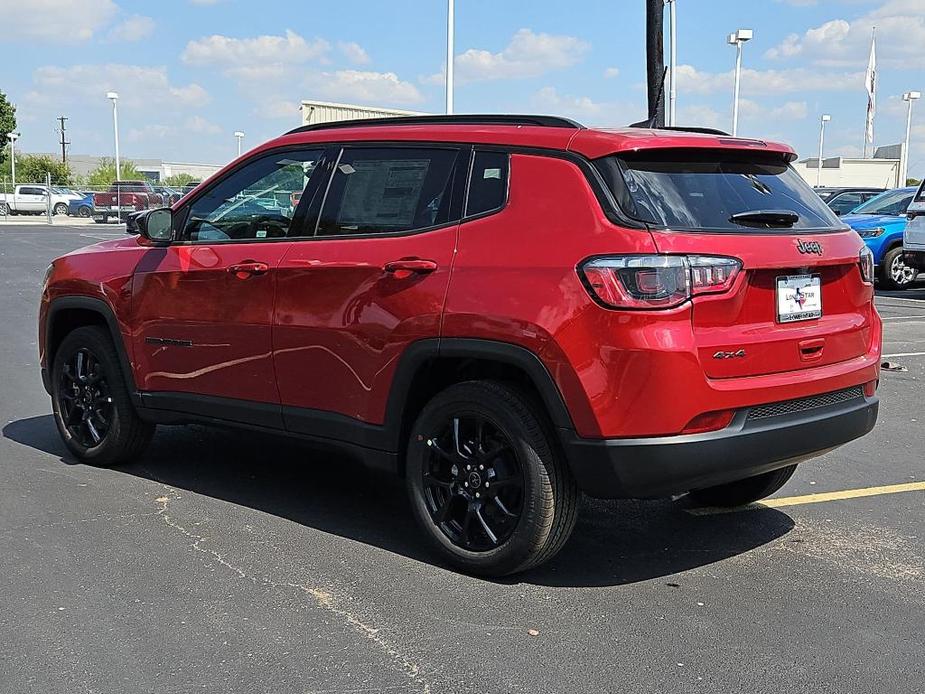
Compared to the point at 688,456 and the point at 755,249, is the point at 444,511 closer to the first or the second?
the point at 688,456

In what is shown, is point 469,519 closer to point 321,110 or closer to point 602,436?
point 602,436

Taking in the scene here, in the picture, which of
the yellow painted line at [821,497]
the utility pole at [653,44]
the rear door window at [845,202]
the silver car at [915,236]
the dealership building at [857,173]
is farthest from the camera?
the dealership building at [857,173]

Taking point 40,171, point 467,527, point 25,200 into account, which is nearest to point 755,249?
point 467,527

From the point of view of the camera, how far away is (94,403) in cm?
610

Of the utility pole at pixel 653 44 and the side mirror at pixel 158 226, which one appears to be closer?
the side mirror at pixel 158 226

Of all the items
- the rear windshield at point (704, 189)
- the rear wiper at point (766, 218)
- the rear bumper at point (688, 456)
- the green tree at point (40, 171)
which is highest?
the green tree at point (40, 171)

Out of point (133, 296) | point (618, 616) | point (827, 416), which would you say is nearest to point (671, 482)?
point (618, 616)

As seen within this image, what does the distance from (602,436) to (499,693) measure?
Answer: 1.02 meters

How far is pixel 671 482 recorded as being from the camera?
3945 millimetres

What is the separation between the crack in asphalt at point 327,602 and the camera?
3.52 metres

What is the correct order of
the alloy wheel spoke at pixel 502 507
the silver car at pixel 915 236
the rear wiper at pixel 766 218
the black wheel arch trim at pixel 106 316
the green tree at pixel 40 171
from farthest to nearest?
the green tree at pixel 40 171
the silver car at pixel 915 236
the black wheel arch trim at pixel 106 316
the alloy wheel spoke at pixel 502 507
the rear wiper at pixel 766 218

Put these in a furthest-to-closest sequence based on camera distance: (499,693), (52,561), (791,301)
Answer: (52,561) → (791,301) → (499,693)

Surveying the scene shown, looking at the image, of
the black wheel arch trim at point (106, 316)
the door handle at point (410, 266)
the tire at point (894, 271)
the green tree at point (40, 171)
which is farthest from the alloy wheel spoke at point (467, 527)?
the green tree at point (40, 171)

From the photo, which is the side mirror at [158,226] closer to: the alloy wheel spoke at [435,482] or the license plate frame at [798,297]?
the alloy wheel spoke at [435,482]
